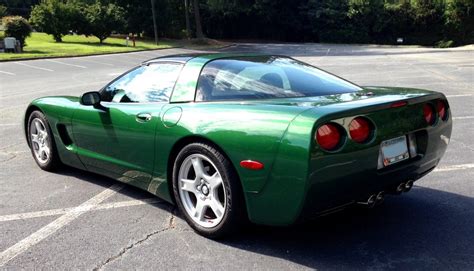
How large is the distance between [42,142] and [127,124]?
1798 millimetres

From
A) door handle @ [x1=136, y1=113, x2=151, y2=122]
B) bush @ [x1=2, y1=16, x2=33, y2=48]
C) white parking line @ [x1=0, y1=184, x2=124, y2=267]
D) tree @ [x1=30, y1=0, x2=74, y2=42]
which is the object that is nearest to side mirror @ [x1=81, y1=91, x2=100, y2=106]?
door handle @ [x1=136, y1=113, x2=151, y2=122]

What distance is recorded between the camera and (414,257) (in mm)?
3188

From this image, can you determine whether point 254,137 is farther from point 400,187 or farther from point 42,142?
point 42,142

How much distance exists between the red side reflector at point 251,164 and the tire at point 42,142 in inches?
110

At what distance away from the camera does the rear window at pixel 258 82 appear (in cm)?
367

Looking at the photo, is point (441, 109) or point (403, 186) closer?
point (403, 186)

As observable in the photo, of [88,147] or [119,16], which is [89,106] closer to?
[88,147]

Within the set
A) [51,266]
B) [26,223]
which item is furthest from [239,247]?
[26,223]

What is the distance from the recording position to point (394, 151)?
10.9ft

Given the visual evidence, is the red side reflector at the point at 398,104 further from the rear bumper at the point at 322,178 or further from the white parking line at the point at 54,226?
the white parking line at the point at 54,226

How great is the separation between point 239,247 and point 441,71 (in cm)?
1539

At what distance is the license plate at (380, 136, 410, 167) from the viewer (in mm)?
3244

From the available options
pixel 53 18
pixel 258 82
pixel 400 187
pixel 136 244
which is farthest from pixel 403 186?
pixel 53 18

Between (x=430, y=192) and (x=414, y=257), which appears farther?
(x=430, y=192)
